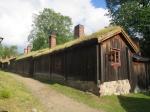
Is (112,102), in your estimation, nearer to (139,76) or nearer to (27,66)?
(139,76)

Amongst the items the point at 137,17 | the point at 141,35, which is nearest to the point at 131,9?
the point at 137,17

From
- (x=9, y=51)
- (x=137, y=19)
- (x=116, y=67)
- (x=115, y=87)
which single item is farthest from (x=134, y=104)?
(x=9, y=51)

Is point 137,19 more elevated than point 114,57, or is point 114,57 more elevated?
point 137,19

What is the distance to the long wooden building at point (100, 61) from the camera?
1316cm

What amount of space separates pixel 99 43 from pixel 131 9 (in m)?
14.9

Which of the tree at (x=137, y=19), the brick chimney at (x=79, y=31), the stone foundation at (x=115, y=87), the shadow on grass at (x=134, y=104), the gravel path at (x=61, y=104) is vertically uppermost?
the tree at (x=137, y=19)

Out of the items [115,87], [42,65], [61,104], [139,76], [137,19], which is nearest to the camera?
[61,104]

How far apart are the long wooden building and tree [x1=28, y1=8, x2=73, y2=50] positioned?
2784cm

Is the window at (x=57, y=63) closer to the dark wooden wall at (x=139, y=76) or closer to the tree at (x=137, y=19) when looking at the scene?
the dark wooden wall at (x=139, y=76)

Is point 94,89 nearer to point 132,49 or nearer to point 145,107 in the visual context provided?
point 145,107

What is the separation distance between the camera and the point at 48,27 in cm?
4753

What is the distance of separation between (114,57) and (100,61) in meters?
1.83

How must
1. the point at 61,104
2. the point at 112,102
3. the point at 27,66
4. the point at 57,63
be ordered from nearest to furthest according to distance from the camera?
the point at 61,104, the point at 112,102, the point at 57,63, the point at 27,66

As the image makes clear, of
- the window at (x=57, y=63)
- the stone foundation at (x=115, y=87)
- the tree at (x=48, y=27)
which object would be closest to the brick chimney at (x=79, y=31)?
the window at (x=57, y=63)
